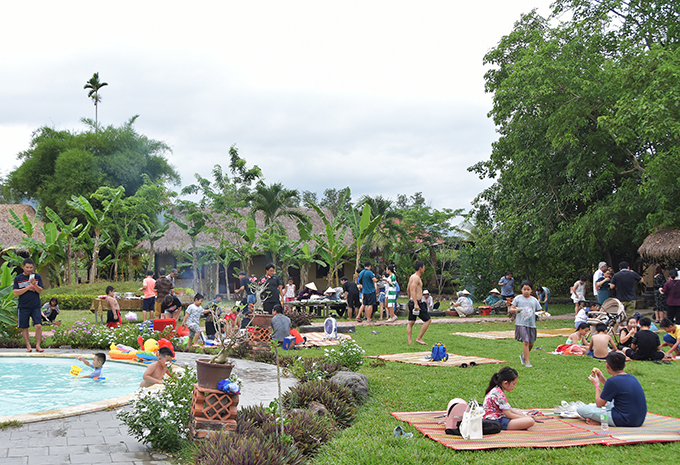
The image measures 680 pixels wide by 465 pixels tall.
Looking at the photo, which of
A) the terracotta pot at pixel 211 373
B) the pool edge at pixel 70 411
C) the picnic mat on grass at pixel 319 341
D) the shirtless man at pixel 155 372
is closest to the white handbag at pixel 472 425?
the terracotta pot at pixel 211 373

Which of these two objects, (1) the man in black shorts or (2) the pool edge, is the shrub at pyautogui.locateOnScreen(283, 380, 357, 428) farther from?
(1) the man in black shorts

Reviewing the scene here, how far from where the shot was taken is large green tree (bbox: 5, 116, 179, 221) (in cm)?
3038

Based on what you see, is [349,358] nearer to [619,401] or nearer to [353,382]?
[353,382]

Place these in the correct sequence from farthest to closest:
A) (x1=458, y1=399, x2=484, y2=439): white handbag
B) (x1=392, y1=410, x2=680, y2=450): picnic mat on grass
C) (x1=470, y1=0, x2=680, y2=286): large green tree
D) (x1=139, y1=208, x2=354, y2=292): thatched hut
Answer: (x1=139, y1=208, x2=354, y2=292): thatched hut
(x1=470, y1=0, x2=680, y2=286): large green tree
(x1=458, y1=399, x2=484, y2=439): white handbag
(x1=392, y1=410, x2=680, y2=450): picnic mat on grass

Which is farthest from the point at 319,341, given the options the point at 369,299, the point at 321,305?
the point at 321,305

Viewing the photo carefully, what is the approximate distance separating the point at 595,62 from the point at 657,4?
3046 millimetres

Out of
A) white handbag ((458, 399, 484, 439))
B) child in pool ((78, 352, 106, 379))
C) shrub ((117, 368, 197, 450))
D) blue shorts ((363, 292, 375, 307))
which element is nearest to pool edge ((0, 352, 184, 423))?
shrub ((117, 368, 197, 450))

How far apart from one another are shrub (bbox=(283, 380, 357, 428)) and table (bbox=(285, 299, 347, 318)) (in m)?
10.5

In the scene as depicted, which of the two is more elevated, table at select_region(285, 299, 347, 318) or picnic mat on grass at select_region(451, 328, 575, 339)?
table at select_region(285, 299, 347, 318)

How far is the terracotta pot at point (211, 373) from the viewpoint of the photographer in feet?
15.8

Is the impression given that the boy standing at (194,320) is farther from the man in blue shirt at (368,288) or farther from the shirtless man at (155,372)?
the man in blue shirt at (368,288)

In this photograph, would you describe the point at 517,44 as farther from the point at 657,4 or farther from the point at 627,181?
the point at 627,181

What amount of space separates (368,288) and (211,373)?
11485 millimetres

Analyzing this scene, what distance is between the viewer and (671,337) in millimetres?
11086
